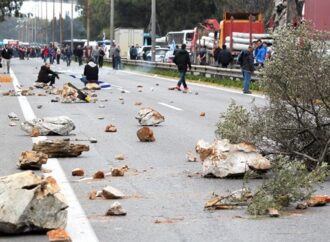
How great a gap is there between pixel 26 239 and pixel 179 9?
268ft

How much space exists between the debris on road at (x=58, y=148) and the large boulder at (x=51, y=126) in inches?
88.4

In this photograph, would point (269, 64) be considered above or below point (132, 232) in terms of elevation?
above

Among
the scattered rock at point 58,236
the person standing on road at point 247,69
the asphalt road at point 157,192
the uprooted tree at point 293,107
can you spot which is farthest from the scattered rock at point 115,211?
the person standing on road at point 247,69

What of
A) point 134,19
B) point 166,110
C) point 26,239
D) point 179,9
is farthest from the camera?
point 134,19

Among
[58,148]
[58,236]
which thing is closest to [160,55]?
[58,148]

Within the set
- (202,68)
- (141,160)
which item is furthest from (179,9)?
(141,160)

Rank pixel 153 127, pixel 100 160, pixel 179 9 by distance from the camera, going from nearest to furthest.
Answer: pixel 100 160 < pixel 153 127 < pixel 179 9

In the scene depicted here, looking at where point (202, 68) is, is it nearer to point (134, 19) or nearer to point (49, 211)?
point (49, 211)

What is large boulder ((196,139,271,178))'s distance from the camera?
8.88 metres

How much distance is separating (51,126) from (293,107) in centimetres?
525

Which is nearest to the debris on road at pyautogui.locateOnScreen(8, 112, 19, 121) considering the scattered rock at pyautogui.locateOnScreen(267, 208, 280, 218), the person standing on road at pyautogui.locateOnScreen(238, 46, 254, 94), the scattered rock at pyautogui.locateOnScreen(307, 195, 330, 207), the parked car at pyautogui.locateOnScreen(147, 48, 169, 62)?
the scattered rock at pyautogui.locateOnScreen(307, 195, 330, 207)

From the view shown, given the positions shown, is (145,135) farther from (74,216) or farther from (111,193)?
(74,216)

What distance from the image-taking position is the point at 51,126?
1309 centimetres

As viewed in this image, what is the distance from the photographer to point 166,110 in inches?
763
